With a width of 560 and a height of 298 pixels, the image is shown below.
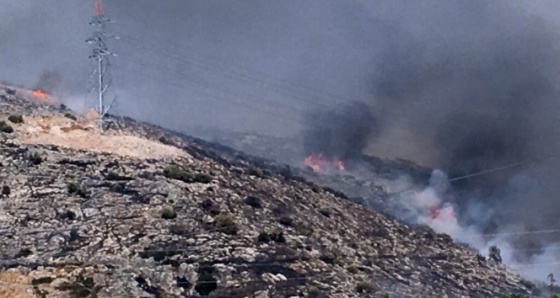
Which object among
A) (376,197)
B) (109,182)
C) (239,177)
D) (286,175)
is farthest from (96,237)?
(376,197)

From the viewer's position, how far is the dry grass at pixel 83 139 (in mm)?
101500

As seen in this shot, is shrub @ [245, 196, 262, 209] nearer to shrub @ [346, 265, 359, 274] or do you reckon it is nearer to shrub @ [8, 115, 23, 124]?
shrub @ [346, 265, 359, 274]

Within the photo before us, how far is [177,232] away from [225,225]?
5.88 metres

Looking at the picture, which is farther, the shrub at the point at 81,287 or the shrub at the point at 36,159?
the shrub at the point at 36,159

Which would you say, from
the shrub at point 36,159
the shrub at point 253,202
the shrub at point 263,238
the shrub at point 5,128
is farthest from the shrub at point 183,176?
the shrub at point 5,128

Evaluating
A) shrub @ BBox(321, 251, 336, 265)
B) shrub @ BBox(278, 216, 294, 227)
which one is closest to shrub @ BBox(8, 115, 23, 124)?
shrub @ BBox(278, 216, 294, 227)

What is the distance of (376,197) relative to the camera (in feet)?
556

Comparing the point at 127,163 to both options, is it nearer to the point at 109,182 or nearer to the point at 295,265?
the point at 109,182

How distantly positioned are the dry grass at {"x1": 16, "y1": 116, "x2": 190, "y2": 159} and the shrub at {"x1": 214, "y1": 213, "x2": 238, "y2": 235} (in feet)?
63.6

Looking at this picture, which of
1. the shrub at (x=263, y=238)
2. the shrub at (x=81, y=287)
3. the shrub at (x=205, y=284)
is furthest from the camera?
the shrub at (x=263, y=238)

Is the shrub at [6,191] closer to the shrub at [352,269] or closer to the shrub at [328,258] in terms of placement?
the shrub at [328,258]

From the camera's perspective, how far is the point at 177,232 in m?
83.2

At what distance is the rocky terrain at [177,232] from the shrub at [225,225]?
0.51ft

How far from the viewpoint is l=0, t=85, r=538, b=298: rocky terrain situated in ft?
247
